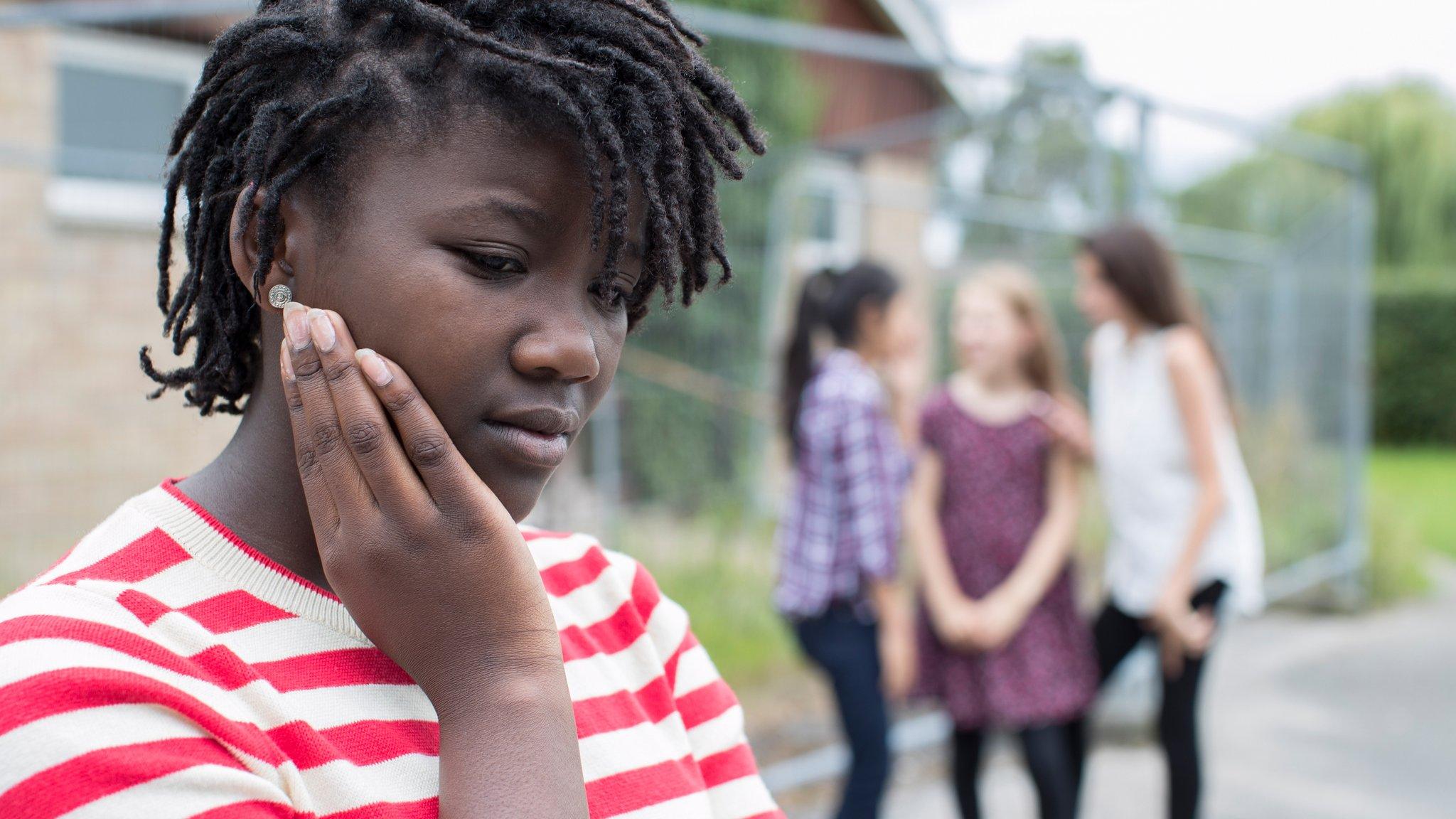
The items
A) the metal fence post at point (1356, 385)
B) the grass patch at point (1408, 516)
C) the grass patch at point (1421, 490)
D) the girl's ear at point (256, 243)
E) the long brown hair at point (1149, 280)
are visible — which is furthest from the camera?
the grass patch at point (1421, 490)

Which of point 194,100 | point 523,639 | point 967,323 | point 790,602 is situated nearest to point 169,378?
point 194,100

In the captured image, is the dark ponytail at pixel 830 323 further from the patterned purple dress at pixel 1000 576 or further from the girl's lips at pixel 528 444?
the girl's lips at pixel 528 444

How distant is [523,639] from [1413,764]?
5.58 metres

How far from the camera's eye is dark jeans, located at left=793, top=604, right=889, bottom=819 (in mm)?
3715

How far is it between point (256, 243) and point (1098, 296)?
353cm

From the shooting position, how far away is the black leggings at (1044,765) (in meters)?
3.72

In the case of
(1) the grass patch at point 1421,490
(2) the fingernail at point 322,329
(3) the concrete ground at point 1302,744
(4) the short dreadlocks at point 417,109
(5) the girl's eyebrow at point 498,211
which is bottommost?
(1) the grass patch at point 1421,490

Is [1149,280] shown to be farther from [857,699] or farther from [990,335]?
[857,699]

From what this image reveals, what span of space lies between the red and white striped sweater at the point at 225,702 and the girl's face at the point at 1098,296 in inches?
127

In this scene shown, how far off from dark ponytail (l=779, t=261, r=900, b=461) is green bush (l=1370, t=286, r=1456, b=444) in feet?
57.4

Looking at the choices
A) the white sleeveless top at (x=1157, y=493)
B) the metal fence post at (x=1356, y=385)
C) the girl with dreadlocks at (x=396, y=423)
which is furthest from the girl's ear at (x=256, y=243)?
the metal fence post at (x=1356, y=385)

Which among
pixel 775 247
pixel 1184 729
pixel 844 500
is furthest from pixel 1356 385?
pixel 844 500

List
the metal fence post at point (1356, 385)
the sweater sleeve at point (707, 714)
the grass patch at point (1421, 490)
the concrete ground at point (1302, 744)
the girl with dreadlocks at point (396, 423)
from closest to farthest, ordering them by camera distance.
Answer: the girl with dreadlocks at point (396, 423) < the sweater sleeve at point (707, 714) < the concrete ground at point (1302, 744) < the metal fence post at point (1356, 385) < the grass patch at point (1421, 490)

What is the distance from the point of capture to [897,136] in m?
9.51
